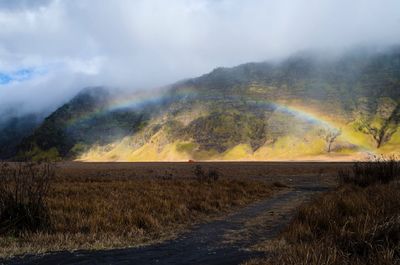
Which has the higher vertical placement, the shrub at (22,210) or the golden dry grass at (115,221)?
the shrub at (22,210)

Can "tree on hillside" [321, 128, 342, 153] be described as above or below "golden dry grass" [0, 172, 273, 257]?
below

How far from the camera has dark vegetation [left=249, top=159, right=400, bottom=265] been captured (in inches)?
281

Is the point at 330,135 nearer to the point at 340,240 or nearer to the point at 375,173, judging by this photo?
the point at 375,173

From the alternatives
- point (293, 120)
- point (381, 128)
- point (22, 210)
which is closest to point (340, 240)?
point (22, 210)

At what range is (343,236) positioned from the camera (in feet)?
28.3

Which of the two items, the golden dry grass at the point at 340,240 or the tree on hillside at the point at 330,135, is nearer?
the golden dry grass at the point at 340,240

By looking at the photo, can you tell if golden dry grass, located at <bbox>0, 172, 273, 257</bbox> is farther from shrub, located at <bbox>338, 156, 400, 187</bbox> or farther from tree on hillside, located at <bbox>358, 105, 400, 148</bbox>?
tree on hillside, located at <bbox>358, 105, 400, 148</bbox>

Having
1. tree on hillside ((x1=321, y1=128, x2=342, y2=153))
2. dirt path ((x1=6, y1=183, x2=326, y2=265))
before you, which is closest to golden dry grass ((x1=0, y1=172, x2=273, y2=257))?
dirt path ((x1=6, y1=183, x2=326, y2=265))

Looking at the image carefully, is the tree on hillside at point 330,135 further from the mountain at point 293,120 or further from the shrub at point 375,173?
the shrub at point 375,173

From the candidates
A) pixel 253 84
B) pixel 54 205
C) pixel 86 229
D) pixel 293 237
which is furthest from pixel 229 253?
pixel 253 84

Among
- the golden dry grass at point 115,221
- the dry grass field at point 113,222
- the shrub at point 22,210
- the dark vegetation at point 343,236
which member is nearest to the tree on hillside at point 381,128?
the golden dry grass at point 115,221

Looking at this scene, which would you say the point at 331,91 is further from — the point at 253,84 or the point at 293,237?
the point at 293,237

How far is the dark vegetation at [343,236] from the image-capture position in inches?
281

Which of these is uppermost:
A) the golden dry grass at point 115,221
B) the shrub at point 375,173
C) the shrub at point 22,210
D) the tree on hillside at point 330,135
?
the shrub at point 22,210
